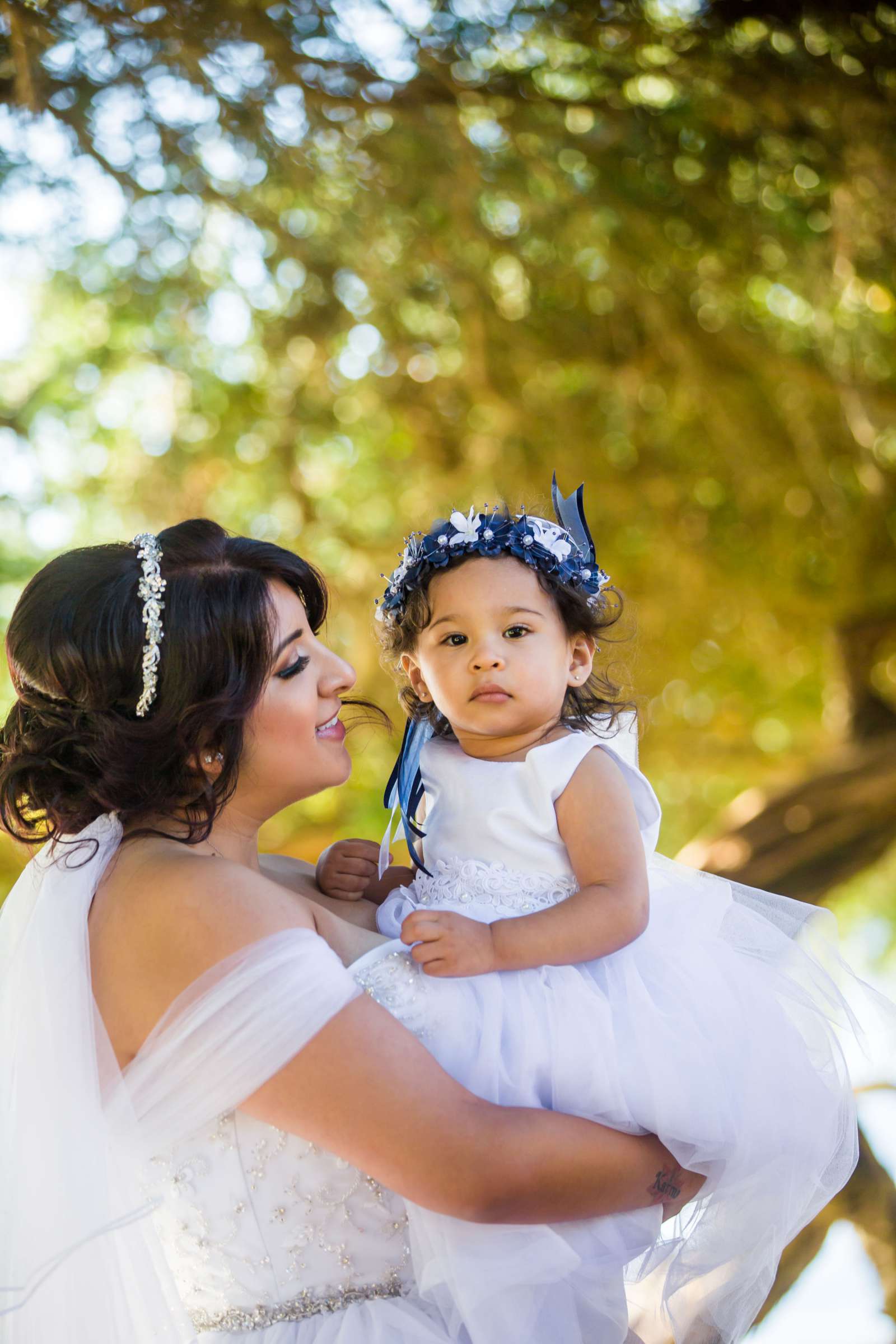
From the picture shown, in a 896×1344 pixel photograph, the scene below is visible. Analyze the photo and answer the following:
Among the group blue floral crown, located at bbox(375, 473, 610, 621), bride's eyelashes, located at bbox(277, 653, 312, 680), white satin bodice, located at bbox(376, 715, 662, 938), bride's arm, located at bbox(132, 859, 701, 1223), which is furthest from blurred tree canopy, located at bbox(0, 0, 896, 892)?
bride's arm, located at bbox(132, 859, 701, 1223)

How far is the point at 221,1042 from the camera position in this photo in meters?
1.45

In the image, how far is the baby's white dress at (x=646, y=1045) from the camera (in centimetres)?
158

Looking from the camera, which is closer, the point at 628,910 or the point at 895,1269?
the point at 628,910

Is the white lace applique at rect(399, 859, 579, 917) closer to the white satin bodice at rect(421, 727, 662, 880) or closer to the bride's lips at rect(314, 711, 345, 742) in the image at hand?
the white satin bodice at rect(421, 727, 662, 880)

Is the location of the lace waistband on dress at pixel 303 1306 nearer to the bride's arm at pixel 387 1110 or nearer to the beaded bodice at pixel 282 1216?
the beaded bodice at pixel 282 1216

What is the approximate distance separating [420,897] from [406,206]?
2.87 meters

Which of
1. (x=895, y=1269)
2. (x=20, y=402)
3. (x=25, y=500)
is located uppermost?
(x=20, y=402)

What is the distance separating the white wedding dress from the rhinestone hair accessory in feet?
0.76

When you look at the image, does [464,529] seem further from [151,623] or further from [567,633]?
[151,623]

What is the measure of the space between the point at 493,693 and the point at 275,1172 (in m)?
0.78

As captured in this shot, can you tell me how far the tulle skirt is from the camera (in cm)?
154

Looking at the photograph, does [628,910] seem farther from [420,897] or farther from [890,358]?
[890,358]

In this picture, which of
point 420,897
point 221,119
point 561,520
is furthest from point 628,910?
point 221,119

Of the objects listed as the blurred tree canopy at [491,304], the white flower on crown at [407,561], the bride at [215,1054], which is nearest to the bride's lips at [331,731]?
the bride at [215,1054]
